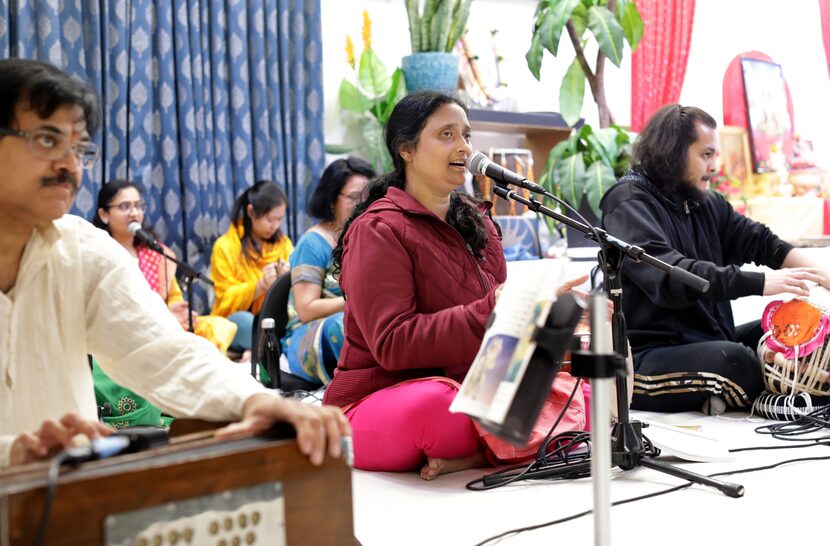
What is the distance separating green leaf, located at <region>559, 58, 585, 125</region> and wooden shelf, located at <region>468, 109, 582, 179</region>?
1.76 feet

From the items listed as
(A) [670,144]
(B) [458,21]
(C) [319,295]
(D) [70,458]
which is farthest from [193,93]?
(D) [70,458]

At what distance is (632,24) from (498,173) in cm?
323

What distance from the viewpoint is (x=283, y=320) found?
405 cm

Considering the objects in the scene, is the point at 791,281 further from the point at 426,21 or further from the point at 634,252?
the point at 426,21

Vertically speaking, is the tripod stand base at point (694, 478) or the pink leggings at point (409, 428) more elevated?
the pink leggings at point (409, 428)

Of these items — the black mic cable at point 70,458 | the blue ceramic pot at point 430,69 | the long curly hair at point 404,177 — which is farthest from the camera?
the blue ceramic pot at point 430,69

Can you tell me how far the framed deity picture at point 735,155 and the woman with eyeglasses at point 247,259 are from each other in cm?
289

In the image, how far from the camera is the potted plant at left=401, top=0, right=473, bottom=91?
513 cm

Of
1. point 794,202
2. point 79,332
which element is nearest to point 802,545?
point 79,332

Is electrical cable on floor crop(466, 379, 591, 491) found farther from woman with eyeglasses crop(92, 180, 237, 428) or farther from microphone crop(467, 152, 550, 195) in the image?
woman with eyeglasses crop(92, 180, 237, 428)

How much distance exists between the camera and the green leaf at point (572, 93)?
5020 mm

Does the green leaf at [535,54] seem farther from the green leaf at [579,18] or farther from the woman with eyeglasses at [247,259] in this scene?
the woman with eyeglasses at [247,259]

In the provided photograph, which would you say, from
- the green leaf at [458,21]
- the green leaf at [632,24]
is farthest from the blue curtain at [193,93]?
the green leaf at [632,24]

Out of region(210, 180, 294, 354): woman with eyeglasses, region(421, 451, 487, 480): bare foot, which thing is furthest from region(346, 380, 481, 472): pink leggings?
region(210, 180, 294, 354): woman with eyeglasses
